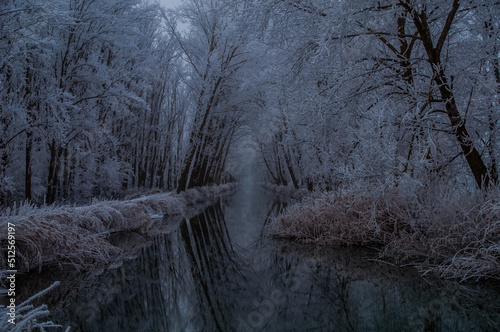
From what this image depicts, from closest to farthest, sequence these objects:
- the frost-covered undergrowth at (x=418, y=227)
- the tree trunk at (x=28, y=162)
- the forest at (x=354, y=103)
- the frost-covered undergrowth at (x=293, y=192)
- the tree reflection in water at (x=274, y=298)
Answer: the tree reflection in water at (x=274, y=298)
the frost-covered undergrowth at (x=418, y=227)
the forest at (x=354, y=103)
the tree trunk at (x=28, y=162)
the frost-covered undergrowth at (x=293, y=192)

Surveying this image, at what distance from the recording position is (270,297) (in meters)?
3.26

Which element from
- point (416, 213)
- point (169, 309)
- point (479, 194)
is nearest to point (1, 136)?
point (169, 309)

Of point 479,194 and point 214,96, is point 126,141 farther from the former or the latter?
point 479,194

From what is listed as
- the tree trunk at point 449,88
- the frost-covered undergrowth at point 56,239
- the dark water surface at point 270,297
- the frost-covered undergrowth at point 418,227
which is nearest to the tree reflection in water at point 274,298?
the dark water surface at point 270,297

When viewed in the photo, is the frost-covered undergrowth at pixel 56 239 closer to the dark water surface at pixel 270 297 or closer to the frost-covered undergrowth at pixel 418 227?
the dark water surface at pixel 270 297

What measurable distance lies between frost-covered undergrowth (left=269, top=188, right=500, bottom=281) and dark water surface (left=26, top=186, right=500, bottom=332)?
1.22ft

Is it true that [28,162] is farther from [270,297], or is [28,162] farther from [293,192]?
[293,192]

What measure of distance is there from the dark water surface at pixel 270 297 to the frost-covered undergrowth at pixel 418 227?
37cm

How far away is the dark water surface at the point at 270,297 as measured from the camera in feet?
8.77

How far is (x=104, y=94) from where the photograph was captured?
9.95 meters

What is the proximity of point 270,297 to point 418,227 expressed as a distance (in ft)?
10.1

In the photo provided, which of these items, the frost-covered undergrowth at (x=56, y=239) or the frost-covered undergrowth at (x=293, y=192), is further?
the frost-covered undergrowth at (x=293, y=192)

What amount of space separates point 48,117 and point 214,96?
26.2 ft

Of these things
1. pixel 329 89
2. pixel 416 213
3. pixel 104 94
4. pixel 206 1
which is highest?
pixel 206 1
